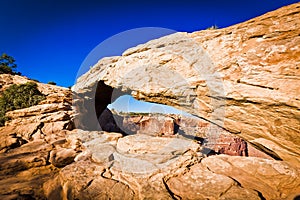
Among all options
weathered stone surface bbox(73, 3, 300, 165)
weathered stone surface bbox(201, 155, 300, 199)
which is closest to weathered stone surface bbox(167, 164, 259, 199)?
weathered stone surface bbox(201, 155, 300, 199)

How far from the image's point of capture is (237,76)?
17.3ft

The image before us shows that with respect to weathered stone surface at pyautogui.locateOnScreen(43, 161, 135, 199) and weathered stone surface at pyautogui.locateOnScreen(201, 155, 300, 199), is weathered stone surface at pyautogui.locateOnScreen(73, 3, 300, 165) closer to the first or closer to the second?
weathered stone surface at pyautogui.locateOnScreen(201, 155, 300, 199)

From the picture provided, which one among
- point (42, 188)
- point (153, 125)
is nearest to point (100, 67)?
point (42, 188)

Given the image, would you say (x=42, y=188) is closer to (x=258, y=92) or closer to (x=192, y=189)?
(x=192, y=189)

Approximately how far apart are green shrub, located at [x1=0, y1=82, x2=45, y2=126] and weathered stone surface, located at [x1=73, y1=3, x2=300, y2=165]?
11076mm

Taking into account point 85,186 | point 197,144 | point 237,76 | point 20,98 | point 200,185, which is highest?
point 237,76

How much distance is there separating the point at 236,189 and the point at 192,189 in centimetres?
118

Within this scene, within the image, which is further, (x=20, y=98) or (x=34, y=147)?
(x=20, y=98)

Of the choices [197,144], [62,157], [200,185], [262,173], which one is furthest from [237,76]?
[62,157]

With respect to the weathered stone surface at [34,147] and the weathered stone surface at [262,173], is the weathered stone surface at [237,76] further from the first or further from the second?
the weathered stone surface at [34,147]

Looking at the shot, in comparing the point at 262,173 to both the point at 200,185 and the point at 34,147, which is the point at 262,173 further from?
the point at 34,147

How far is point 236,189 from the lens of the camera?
4719 millimetres

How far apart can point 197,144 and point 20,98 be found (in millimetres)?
15165

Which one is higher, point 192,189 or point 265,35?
point 265,35
